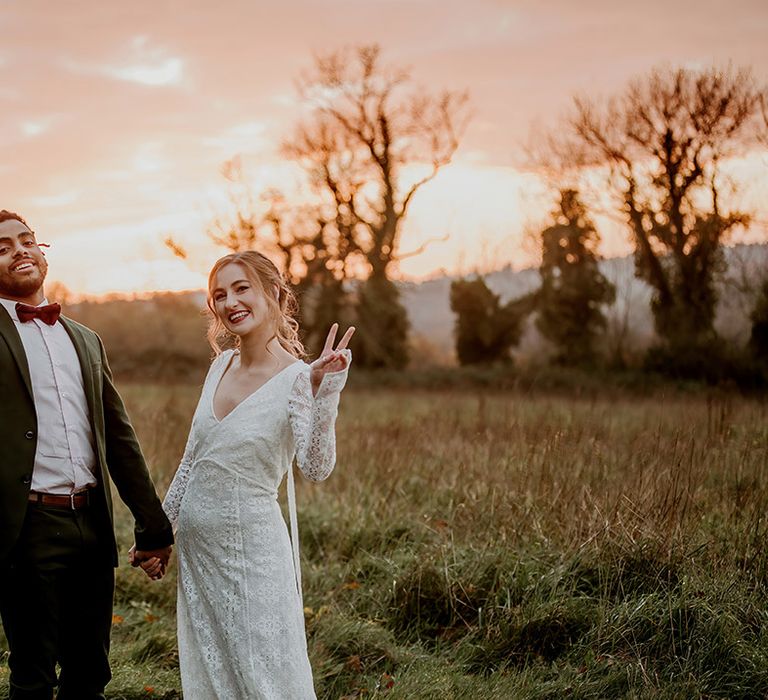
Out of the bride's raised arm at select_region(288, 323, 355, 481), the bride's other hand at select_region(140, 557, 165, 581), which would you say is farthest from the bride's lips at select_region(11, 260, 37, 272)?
the bride's other hand at select_region(140, 557, 165, 581)

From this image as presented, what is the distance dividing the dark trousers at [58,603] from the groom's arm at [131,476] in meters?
0.16

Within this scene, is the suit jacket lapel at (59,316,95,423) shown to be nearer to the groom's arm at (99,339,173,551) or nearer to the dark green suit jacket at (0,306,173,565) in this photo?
the dark green suit jacket at (0,306,173,565)

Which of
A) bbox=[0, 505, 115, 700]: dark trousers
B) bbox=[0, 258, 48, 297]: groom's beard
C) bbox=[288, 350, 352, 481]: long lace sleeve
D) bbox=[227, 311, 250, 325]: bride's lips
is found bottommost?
bbox=[0, 505, 115, 700]: dark trousers

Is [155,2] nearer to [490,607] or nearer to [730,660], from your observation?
[490,607]

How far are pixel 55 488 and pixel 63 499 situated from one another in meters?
Answer: 0.05

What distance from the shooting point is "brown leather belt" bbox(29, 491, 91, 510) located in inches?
115

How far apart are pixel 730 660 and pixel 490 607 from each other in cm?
124

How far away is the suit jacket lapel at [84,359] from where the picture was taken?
3096 mm

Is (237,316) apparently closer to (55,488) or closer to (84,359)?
(84,359)

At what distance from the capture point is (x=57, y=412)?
3.01 m

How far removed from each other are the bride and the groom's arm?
0.29 feet

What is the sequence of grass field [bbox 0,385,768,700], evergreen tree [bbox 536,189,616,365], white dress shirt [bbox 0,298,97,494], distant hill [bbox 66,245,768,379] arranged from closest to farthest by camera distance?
white dress shirt [bbox 0,298,97,494]
grass field [bbox 0,385,768,700]
distant hill [bbox 66,245,768,379]
evergreen tree [bbox 536,189,616,365]

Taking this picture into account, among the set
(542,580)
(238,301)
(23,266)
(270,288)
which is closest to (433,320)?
(542,580)

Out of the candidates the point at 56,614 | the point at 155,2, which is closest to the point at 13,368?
the point at 56,614
